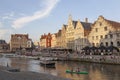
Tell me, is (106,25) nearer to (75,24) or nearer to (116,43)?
(116,43)

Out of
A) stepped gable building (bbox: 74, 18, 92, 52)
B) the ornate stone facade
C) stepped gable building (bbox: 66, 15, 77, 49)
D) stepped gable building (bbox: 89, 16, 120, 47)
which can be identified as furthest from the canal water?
stepped gable building (bbox: 66, 15, 77, 49)

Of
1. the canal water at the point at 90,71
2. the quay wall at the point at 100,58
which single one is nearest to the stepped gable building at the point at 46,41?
the quay wall at the point at 100,58

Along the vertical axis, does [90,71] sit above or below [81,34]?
below

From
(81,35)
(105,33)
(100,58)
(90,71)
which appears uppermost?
(81,35)

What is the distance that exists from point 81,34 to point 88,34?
→ 4107 millimetres

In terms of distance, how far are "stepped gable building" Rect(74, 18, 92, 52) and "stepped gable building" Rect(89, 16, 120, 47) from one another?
496 cm

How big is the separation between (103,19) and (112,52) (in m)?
19.9

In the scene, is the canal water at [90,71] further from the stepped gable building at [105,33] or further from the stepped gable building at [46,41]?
the stepped gable building at [46,41]

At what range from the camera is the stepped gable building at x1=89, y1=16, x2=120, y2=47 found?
90.1 m

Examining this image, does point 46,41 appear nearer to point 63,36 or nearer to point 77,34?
point 63,36

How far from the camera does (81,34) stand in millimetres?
113562

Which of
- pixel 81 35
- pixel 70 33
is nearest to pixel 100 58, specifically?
pixel 81 35

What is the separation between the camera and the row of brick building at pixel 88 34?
92.6m

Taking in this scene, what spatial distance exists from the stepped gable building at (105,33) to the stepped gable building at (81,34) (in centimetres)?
496
